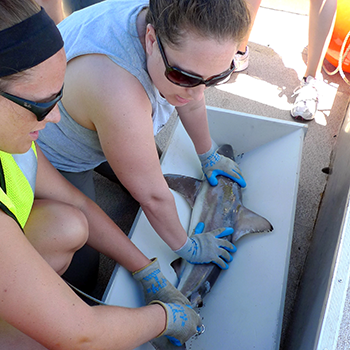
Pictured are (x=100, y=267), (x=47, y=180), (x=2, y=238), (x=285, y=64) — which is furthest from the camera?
(x=285, y=64)

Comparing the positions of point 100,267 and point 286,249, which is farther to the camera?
point 100,267

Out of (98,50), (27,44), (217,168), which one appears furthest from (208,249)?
(27,44)

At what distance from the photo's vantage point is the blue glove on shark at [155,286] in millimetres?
1399

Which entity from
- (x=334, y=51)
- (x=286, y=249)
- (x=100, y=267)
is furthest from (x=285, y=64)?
(x=100, y=267)

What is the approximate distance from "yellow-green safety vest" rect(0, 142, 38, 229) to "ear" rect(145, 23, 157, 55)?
54 cm

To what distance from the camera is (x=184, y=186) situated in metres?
1.89

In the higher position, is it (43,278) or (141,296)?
(43,278)

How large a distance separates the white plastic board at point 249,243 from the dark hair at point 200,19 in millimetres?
921

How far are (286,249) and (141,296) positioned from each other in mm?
711

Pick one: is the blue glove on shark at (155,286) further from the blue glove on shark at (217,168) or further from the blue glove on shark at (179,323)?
the blue glove on shark at (217,168)

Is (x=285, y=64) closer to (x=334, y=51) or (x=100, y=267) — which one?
(x=334, y=51)

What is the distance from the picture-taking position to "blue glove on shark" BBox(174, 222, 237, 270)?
1.56 m

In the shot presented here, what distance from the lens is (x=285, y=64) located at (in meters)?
→ 3.17

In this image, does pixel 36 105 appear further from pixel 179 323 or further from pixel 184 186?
pixel 184 186
